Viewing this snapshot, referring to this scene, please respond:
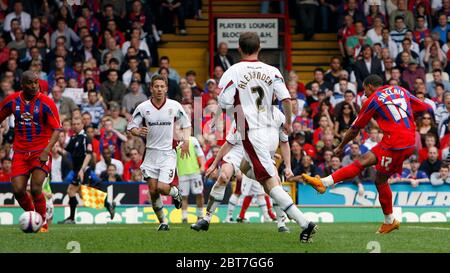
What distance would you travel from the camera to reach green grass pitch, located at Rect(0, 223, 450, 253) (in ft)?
40.9

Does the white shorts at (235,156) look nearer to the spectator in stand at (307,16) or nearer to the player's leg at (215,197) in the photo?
the player's leg at (215,197)

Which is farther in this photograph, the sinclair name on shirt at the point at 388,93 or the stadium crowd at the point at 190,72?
the stadium crowd at the point at 190,72

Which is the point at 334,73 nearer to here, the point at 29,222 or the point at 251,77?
the point at 251,77

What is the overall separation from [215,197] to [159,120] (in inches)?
61.0

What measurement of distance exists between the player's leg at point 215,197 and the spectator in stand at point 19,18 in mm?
12673

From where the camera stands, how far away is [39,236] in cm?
1460

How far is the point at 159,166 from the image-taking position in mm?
16875

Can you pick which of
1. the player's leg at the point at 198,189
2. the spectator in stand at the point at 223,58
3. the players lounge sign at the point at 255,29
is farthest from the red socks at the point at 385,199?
the players lounge sign at the point at 255,29

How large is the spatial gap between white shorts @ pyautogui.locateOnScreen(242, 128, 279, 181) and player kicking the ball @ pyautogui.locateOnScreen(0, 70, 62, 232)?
3.49 meters

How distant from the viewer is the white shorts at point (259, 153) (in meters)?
13.3

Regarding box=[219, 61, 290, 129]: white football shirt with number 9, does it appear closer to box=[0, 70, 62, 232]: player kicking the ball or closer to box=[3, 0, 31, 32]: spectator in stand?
box=[0, 70, 62, 232]: player kicking the ball

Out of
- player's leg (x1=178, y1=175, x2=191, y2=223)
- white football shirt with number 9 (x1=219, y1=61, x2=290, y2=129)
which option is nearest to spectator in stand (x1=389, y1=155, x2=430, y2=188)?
player's leg (x1=178, y1=175, x2=191, y2=223)

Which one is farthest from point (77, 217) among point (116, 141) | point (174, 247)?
point (174, 247)

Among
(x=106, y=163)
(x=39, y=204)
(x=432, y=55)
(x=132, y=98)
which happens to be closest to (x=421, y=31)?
(x=432, y=55)
